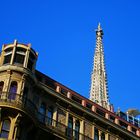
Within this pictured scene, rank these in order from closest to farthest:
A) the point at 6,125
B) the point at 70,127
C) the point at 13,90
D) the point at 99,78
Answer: the point at 6,125 → the point at 13,90 → the point at 70,127 → the point at 99,78

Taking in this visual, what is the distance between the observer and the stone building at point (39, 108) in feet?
137

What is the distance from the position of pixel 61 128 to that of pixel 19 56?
7896mm

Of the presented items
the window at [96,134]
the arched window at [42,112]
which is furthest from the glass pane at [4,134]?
the window at [96,134]

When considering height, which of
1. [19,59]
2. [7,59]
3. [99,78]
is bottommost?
[19,59]

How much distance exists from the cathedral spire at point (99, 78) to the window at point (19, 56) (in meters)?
78.6

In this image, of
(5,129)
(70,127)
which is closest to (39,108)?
(70,127)

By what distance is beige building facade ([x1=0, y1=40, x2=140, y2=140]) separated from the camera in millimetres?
41906

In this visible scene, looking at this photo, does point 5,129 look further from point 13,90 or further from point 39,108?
point 39,108

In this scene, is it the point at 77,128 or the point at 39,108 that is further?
the point at 77,128

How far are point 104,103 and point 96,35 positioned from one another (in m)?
43.2

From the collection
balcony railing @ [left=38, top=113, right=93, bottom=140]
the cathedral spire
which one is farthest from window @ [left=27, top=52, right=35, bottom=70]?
the cathedral spire

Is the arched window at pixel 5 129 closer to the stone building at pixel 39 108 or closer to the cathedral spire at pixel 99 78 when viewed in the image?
the stone building at pixel 39 108

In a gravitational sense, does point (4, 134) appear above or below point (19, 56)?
below

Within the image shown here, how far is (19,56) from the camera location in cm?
4612
